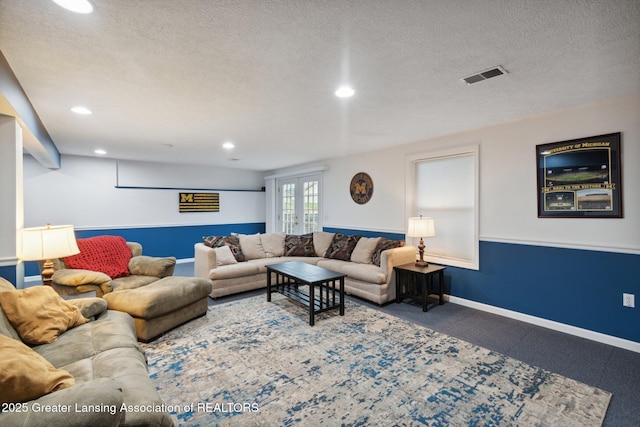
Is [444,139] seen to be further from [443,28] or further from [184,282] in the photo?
[184,282]

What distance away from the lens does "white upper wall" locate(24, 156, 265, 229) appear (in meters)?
5.35

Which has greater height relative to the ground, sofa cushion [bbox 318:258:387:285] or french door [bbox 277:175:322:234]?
french door [bbox 277:175:322:234]

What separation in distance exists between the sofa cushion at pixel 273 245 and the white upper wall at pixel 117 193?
2650 millimetres

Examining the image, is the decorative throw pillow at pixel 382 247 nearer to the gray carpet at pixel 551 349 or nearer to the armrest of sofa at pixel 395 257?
the armrest of sofa at pixel 395 257

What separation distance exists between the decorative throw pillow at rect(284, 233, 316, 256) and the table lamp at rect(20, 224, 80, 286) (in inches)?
126

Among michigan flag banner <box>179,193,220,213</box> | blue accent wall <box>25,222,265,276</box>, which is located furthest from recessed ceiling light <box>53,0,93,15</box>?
michigan flag banner <box>179,193,220,213</box>

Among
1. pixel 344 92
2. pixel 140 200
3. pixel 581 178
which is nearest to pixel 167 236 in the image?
pixel 140 200

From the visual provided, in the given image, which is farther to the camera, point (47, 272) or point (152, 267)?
point (152, 267)

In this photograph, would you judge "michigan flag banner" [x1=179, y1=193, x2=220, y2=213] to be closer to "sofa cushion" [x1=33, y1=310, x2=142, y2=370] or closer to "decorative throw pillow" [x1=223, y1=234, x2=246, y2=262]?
"decorative throw pillow" [x1=223, y1=234, x2=246, y2=262]

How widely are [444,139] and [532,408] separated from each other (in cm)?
317

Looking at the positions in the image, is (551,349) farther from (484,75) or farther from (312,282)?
(484,75)

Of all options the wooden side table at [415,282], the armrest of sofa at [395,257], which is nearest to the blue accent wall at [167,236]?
the armrest of sofa at [395,257]

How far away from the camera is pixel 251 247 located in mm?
5039

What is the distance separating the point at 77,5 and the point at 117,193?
564cm
